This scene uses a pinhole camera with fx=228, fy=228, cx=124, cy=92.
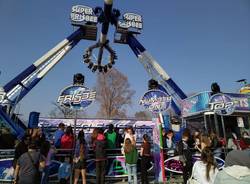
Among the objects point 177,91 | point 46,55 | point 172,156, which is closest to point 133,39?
point 177,91

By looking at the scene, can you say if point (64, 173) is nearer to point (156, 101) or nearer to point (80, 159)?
point (80, 159)

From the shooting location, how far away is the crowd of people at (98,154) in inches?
169

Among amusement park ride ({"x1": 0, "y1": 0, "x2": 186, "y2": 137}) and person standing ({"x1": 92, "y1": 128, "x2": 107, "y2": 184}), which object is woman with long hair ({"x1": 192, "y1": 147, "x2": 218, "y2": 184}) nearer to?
person standing ({"x1": 92, "y1": 128, "x2": 107, "y2": 184})

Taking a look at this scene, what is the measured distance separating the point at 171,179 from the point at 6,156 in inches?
232

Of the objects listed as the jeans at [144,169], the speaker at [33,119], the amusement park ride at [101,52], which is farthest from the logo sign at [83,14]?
the jeans at [144,169]

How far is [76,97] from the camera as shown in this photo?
22.5ft

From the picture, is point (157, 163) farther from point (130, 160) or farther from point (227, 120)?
point (227, 120)

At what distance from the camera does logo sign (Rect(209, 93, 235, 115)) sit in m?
8.30

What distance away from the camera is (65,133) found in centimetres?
805

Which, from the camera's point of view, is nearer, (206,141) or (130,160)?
(206,141)

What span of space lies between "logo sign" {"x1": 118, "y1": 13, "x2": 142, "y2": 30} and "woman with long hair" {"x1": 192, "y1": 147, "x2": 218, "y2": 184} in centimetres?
1573

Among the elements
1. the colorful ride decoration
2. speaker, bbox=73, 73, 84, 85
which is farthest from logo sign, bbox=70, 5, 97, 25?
speaker, bbox=73, 73, 84, 85

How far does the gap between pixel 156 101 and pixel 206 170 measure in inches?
163

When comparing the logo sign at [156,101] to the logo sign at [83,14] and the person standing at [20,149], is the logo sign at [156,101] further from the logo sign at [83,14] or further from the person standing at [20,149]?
the logo sign at [83,14]
